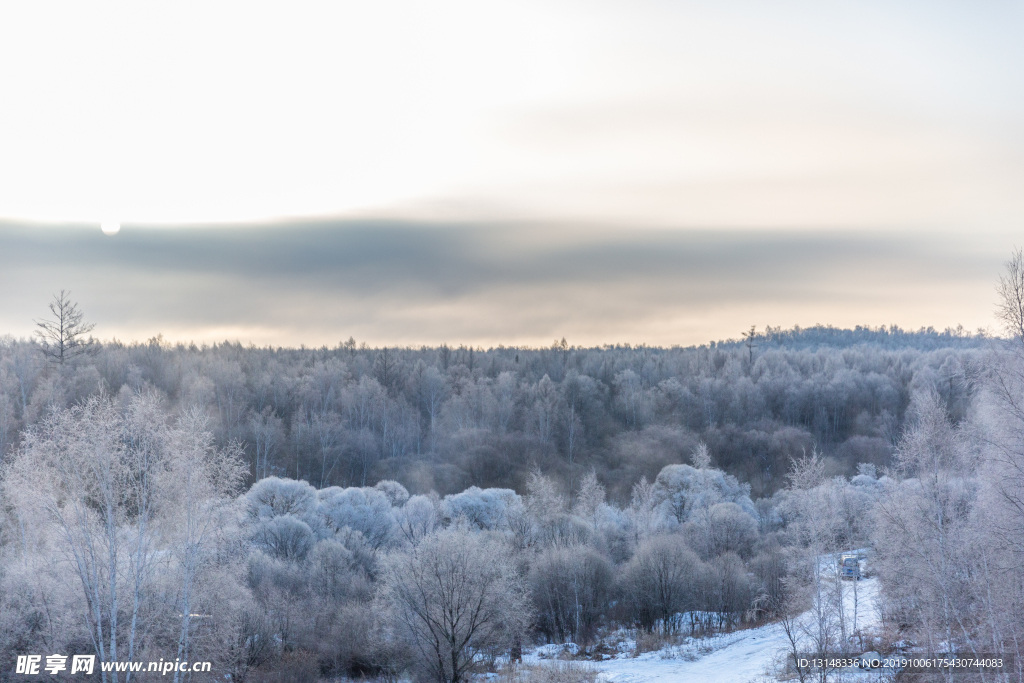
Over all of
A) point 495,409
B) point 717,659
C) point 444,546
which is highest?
point 495,409

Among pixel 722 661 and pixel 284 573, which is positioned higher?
pixel 284 573

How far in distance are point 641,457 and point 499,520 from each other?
162ft

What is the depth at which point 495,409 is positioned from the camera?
390ft

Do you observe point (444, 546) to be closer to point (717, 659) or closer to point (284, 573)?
point (284, 573)

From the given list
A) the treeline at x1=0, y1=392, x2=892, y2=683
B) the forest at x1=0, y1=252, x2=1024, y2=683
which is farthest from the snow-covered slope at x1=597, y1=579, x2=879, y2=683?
the treeline at x1=0, y1=392, x2=892, y2=683

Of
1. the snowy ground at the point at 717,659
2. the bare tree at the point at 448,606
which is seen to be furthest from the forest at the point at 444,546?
the snowy ground at the point at 717,659

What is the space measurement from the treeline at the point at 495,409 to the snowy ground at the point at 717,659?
4845 centimetres

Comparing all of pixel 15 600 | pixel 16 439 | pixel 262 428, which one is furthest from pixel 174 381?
pixel 15 600

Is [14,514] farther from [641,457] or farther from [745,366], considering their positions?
[745,366]

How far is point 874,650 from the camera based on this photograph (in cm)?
3806

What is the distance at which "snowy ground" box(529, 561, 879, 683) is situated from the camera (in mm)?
40031

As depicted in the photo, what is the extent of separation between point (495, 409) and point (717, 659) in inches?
3008

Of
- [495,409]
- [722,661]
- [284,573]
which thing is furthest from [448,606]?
[495,409]

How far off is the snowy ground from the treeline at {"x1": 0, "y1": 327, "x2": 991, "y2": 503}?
159ft
